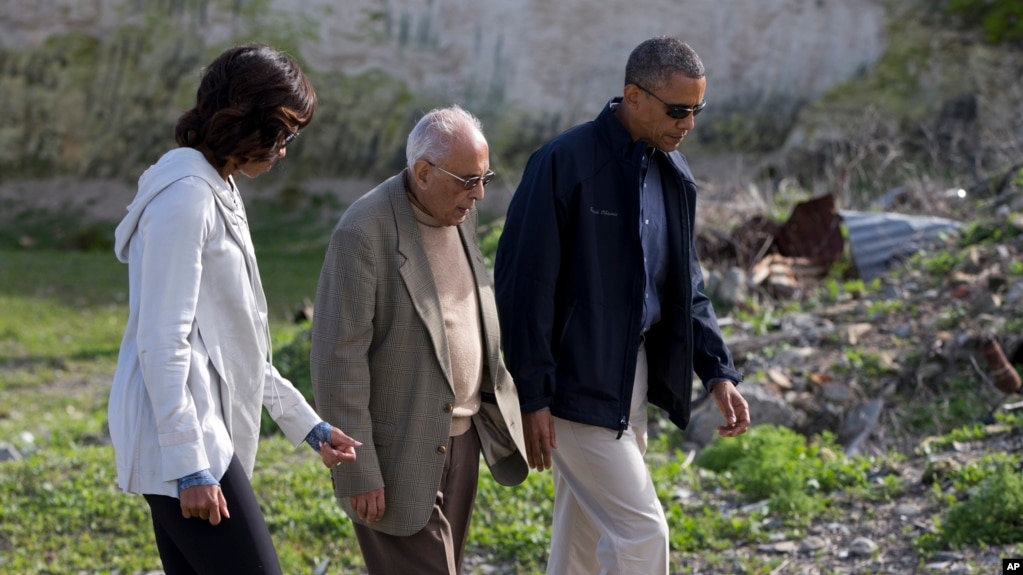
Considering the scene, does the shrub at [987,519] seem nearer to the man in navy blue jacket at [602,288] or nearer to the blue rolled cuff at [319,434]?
the man in navy blue jacket at [602,288]

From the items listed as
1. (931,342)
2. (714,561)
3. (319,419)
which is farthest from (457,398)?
(931,342)

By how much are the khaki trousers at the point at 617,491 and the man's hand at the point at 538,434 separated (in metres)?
0.12

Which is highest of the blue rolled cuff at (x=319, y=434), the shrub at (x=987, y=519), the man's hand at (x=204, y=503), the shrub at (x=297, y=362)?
the blue rolled cuff at (x=319, y=434)

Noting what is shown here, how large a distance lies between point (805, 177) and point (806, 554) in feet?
48.8

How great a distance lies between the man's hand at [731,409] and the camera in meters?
3.79

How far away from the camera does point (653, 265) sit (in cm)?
370

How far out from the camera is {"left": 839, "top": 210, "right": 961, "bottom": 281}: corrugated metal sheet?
941 centimetres

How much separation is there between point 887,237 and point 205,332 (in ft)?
25.2

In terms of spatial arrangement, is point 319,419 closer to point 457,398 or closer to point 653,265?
point 457,398

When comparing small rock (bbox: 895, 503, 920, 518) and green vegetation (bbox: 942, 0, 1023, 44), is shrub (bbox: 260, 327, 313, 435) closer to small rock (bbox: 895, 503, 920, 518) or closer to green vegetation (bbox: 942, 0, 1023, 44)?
small rock (bbox: 895, 503, 920, 518)

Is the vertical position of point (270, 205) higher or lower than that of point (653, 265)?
lower

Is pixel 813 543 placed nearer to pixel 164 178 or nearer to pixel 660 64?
pixel 660 64

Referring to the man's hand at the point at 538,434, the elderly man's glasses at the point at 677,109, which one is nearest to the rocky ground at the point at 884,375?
the man's hand at the point at 538,434

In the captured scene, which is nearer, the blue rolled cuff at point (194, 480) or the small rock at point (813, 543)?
the blue rolled cuff at point (194, 480)
